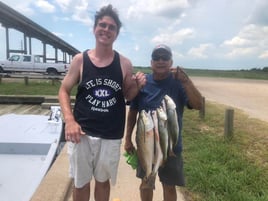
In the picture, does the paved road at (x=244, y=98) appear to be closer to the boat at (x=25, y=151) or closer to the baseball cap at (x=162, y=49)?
the boat at (x=25, y=151)

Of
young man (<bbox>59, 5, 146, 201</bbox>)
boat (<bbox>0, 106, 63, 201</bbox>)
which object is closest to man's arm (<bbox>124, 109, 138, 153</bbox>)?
young man (<bbox>59, 5, 146, 201</bbox>)

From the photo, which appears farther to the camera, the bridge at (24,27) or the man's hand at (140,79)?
the bridge at (24,27)

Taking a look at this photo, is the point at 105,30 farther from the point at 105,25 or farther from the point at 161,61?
the point at 161,61

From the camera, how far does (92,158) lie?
3141 millimetres

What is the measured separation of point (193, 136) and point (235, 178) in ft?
10.4

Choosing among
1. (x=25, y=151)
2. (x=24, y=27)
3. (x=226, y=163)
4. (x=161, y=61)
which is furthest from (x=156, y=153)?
(x=24, y=27)

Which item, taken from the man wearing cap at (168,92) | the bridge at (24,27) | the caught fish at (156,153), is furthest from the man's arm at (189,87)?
the bridge at (24,27)

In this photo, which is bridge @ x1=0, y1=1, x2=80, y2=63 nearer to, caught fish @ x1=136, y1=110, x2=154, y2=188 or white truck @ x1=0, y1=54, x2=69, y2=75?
white truck @ x1=0, y1=54, x2=69, y2=75

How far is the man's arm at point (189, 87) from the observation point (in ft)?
10.2

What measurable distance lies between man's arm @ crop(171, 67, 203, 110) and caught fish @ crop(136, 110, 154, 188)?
1.34ft

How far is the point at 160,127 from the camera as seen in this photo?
2.96 metres

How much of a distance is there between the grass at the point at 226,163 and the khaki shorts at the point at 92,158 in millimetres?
1754

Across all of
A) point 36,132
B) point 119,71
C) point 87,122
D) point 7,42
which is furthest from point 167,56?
point 7,42

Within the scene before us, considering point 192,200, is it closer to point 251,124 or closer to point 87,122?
point 87,122
